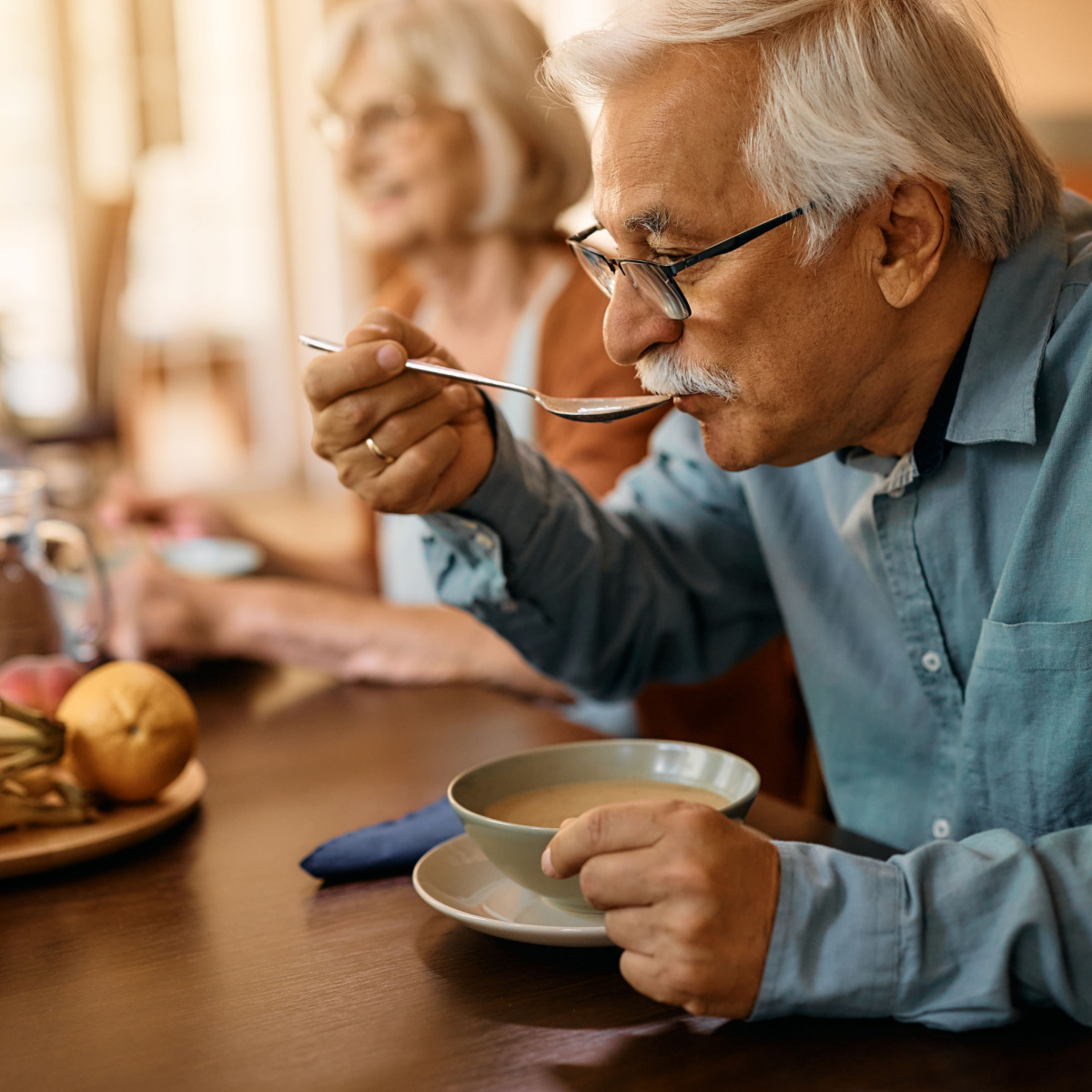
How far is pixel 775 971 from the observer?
624 mm

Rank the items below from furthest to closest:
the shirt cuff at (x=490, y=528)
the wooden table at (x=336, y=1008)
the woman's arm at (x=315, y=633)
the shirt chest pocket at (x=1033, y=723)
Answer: the woman's arm at (x=315, y=633)
the shirt cuff at (x=490, y=528)
the shirt chest pocket at (x=1033, y=723)
the wooden table at (x=336, y=1008)

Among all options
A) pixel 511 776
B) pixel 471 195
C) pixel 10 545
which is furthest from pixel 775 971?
pixel 471 195

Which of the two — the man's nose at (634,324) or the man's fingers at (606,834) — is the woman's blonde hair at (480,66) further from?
the man's fingers at (606,834)

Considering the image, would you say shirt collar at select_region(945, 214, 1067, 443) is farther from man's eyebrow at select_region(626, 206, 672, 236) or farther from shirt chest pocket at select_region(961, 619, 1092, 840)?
man's eyebrow at select_region(626, 206, 672, 236)

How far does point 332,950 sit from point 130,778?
0.90ft

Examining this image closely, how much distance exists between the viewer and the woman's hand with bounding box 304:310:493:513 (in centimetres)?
97

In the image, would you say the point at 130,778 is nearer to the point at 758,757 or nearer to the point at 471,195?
the point at 758,757

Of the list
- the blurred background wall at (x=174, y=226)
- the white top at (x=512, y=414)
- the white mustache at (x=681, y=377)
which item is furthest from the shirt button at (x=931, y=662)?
the blurred background wall at (x=174, y=226)

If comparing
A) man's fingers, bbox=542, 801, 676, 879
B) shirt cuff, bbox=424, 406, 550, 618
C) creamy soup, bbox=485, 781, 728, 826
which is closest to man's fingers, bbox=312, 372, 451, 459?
shirt cuff, bbox=424, 406, 550, 618

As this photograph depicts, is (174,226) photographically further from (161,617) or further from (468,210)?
(161,617)

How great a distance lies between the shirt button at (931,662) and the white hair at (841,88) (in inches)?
13.6

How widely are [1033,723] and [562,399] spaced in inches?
19.0

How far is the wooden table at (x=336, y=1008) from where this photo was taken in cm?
59

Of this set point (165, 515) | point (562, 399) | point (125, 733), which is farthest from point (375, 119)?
point (125, 733)
